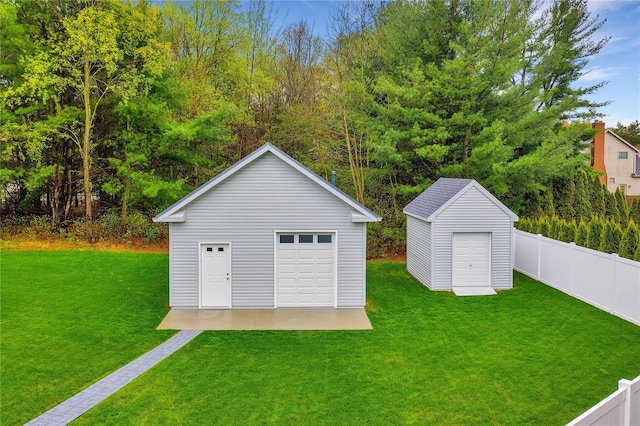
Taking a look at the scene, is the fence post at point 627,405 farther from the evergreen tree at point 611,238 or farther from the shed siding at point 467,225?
the evergreen tree at point 611,238

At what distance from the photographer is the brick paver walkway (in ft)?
22.6

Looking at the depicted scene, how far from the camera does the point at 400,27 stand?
22.9 meters

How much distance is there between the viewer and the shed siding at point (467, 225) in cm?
1503

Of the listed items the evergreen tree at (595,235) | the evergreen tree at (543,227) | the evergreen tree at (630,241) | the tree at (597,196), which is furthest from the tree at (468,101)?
the evergreen tree at (630,241)

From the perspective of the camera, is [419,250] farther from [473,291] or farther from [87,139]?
[87,139]

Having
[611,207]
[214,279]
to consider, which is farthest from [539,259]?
[214,279]

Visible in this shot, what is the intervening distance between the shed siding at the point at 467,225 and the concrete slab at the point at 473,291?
0.39 meters

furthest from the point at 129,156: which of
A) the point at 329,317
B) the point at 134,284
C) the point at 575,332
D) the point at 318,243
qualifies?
the point at 575,332

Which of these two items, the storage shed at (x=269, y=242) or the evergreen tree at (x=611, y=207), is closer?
the storage shed at (x=269, y=242)

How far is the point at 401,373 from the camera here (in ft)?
28.1

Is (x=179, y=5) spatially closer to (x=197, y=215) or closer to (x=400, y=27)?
(x=400, y=27)

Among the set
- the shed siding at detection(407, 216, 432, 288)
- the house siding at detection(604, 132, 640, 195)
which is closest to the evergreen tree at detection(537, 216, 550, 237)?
the shed siding at detection(407, 216, 432, 288)

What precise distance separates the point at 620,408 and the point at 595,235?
11.8 metres

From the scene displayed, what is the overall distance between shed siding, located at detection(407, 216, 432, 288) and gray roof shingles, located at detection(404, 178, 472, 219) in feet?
1.18
